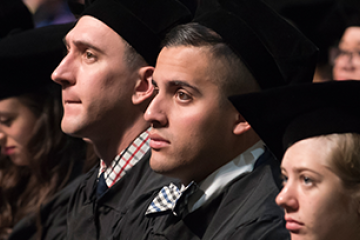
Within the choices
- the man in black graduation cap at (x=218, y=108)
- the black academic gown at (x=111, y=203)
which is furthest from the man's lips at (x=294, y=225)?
the black academic gown at (x=111, y=203)

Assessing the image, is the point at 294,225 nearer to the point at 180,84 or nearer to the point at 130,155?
the point at 180,84

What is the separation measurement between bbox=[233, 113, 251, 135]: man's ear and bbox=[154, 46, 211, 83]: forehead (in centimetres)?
18

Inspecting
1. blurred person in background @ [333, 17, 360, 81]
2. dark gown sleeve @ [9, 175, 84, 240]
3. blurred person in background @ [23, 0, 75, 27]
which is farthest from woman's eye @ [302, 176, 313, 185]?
blurred person in background @ [23, 0, 75, 27]

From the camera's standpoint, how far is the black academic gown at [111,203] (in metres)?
2.40

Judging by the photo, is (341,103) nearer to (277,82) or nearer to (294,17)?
(277,82)

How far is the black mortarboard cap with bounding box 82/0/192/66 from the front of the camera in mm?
2377

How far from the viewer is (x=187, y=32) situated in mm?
1976

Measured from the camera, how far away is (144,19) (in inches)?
94.6

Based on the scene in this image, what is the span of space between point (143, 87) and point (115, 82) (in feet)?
0.45

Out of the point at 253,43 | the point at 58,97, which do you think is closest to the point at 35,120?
the point at 58,97

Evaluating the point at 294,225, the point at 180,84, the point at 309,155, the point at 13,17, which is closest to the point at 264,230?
the point at 294,225

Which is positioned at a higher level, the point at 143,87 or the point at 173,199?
the point at 143,87

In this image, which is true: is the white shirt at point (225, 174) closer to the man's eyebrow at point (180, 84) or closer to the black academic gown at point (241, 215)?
the black academic gown at point (241, 215)

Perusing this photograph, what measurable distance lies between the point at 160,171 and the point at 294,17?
96.9 inches
